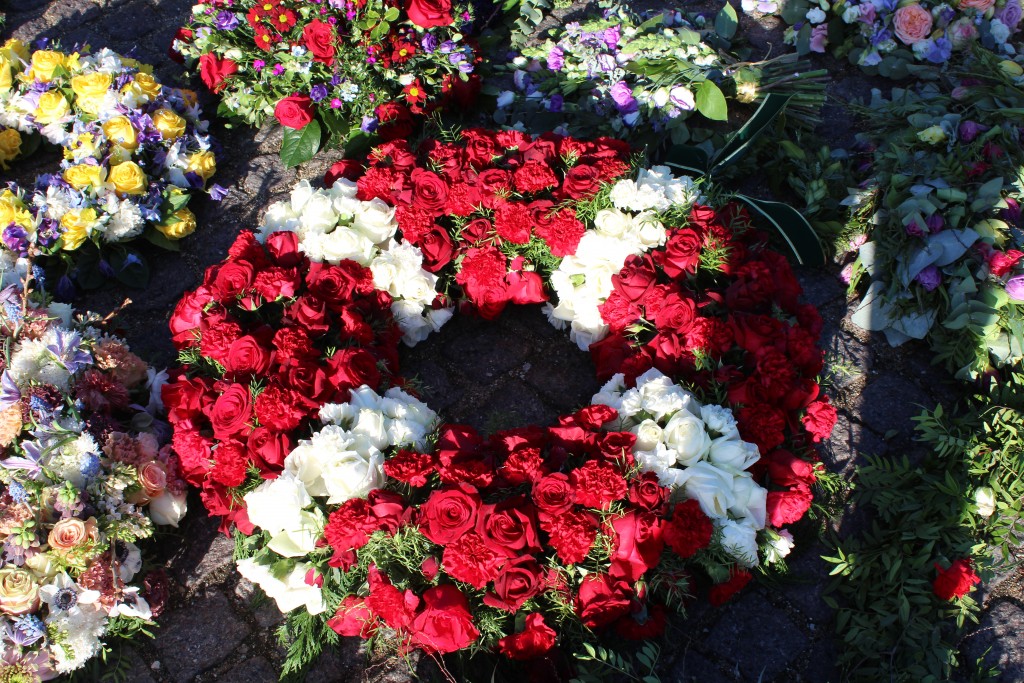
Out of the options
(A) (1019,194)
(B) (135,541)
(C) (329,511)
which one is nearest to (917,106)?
(A) (1019,194)

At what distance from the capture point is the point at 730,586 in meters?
2.96

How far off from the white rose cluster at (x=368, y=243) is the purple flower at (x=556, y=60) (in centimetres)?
140

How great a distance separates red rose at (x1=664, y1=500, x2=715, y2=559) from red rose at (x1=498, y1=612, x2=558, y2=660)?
495 millimetres

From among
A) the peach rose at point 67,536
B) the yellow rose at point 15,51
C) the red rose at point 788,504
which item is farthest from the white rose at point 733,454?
the yellow rose at point 15,51

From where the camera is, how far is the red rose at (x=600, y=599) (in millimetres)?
2803

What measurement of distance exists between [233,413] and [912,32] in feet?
13.2

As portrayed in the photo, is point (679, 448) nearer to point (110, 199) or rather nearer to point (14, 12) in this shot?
point (110, 199)

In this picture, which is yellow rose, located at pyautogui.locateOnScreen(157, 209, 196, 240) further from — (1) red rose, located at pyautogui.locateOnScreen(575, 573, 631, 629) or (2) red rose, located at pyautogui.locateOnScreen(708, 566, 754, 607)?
(2) red rose, located at pyautogui.locateOnScreen(708, 566, 754, 607)

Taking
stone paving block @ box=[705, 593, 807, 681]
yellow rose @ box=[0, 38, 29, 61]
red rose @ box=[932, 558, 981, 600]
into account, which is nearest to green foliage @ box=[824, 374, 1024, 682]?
red rose @ box=[932, 558, 981, 600]

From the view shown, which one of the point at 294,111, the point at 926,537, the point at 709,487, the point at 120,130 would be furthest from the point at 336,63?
the point at 926,537

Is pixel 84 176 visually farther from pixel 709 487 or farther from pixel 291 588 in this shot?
pixel 709 487

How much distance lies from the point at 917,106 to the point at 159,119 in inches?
149

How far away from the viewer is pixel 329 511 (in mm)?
2965

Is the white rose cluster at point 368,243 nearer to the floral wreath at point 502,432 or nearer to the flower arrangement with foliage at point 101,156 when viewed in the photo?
the floral wreath at point 502,432
